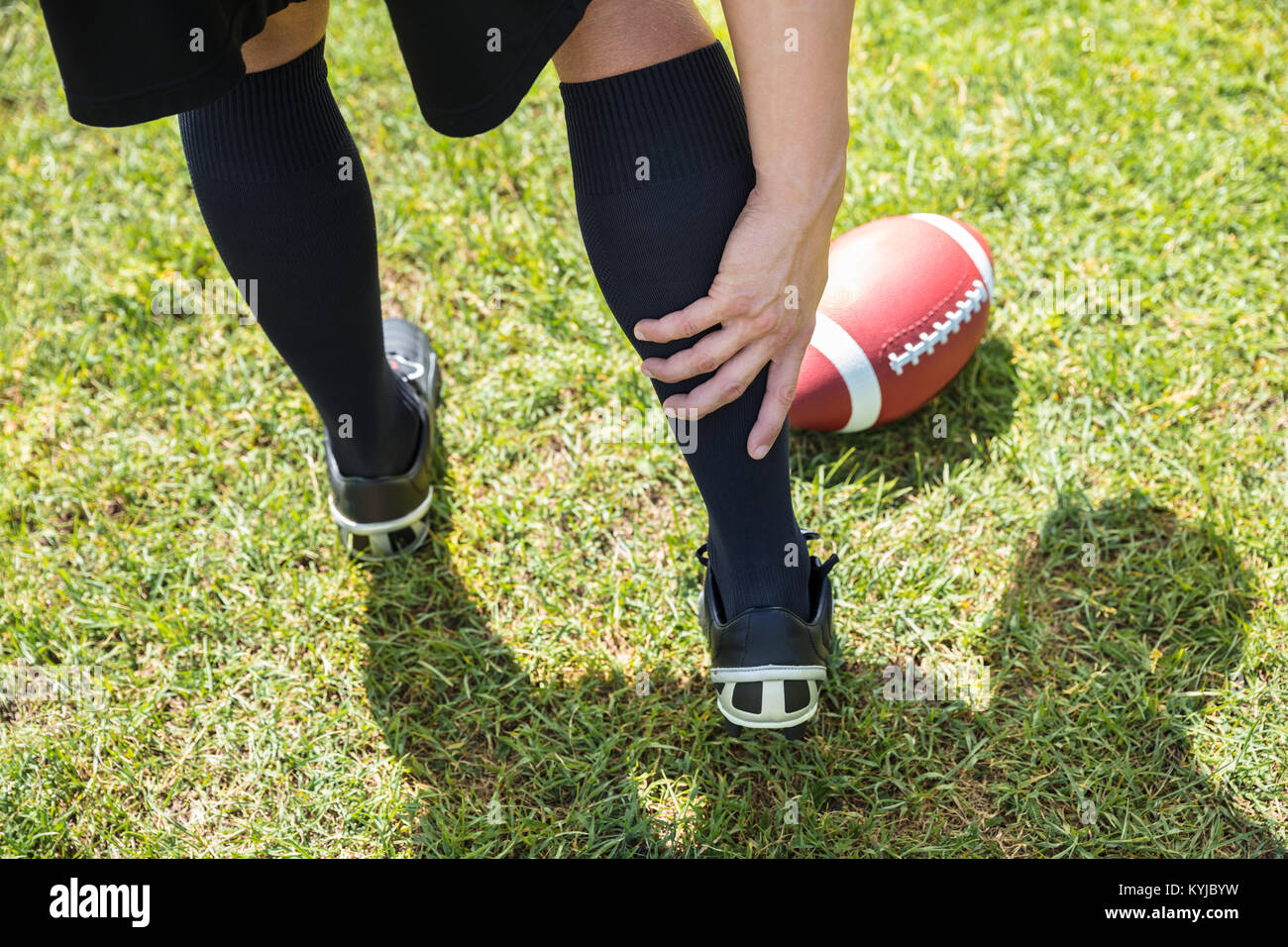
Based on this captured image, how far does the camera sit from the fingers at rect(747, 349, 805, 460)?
1.39 meters

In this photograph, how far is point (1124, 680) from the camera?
5.88 feet

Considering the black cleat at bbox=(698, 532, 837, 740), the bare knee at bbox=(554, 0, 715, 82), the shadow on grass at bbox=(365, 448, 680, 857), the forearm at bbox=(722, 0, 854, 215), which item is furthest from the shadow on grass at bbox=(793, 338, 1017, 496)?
the bare knee at bbox=(554, 0, 715, 82)

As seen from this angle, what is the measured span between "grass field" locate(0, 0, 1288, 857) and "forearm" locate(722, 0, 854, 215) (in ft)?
3.01

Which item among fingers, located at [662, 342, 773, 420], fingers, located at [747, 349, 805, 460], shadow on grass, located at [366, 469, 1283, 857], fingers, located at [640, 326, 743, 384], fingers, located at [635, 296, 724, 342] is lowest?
shadow on grass, located at [366, 469, 1283, 857]

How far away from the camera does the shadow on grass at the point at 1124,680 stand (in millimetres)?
1637

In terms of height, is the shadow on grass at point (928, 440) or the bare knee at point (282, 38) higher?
the bare knee at point (282, 38)

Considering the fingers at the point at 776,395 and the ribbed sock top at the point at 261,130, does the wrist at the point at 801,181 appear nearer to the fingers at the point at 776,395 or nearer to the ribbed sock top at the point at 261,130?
the fingers at the point at 776,395

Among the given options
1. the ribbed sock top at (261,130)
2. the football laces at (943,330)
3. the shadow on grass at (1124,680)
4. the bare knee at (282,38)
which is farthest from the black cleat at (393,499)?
the shadow on grass at (1124,680)

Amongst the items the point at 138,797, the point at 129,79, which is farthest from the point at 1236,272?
the point at 138,797

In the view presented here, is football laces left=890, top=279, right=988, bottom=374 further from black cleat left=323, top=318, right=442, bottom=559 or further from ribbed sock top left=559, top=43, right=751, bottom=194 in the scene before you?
black cleat left=323, top=318, right=442, bottom=559

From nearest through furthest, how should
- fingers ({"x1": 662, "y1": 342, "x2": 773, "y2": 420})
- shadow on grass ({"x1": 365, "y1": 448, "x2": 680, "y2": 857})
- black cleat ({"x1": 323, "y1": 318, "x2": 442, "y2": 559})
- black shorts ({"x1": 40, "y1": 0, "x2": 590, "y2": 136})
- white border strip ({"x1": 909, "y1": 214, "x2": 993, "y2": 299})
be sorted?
black shorts ({"x1": 40, "y1": 0, "x2": 590, "y2": 136})
fingers ({"x1": 662, "y1": 342, "x2": 773, "y2": 420})
shadow on grass ({"x1": 365, "y1": 448, "x2": 680, "y2": 857})
black cleat ({"x1": 323, "y1": 318, "x2": 442, "y2": 559})
white border strip ({"x1": 909, "y1": 214, "x2": 993, "y2": 299})

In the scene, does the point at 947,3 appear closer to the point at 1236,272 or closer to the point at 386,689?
the point at 1236,272

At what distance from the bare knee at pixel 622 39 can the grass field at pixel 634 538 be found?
1.02 meters
